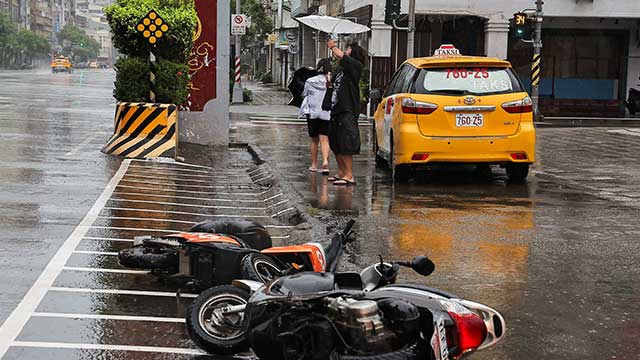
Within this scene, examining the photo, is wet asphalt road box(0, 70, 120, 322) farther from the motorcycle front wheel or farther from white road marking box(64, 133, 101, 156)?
the motorcycle front wheel

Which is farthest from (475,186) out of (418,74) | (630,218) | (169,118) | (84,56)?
(84,56)

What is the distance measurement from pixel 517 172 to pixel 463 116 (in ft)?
4.63

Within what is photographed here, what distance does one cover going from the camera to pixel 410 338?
180 inches

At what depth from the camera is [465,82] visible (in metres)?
12.2

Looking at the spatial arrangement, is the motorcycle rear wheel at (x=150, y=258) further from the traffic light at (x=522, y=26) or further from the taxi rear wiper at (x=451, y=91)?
→ the traffic light at (x=522, y=26)

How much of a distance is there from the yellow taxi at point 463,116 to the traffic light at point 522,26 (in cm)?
1791

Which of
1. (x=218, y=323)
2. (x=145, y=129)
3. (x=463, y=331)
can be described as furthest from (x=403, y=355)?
(x=145, y=129)

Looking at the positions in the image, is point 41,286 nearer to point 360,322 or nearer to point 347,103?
point 360,322

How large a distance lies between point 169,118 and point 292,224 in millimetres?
6770

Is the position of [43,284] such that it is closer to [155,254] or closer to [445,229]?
[155,254]

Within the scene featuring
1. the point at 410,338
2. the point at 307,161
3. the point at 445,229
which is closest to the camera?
the point at 410,338

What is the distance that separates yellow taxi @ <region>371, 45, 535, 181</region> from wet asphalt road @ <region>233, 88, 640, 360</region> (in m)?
0.46

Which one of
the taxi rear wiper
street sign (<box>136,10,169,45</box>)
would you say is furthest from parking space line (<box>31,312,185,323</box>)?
street sign (<box>136,10,169,45</box>)

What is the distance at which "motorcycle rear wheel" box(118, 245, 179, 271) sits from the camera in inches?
254
